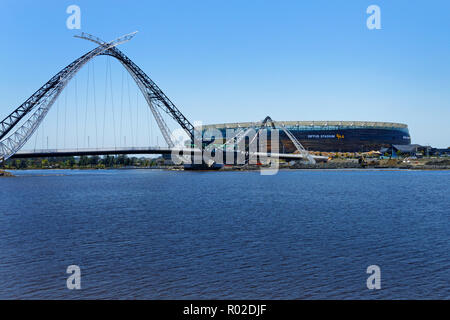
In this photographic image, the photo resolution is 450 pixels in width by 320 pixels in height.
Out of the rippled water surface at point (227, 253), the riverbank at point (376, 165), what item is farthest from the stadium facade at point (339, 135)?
the rippled water surface at point (227, 253)

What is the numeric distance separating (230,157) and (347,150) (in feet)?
234

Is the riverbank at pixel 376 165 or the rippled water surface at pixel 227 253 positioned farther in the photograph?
the riverbank at pixel 376 165

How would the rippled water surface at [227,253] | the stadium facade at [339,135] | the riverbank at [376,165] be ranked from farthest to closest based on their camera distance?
the stadium facade at [339,135]
the riverbank at [376,165]
the rippled water surface at [227,253]

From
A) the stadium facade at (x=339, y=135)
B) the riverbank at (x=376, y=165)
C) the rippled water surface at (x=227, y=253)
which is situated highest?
the stadium facade at (x=339, y=135)

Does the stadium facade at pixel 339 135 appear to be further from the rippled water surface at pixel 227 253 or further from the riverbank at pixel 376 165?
the rippled water surface at pixel 227 253

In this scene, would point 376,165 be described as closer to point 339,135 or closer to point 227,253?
point 339,135

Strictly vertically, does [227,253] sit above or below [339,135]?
below

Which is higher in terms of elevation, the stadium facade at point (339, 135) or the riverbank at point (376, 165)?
Answer: the stadium facade at point (339, 135)

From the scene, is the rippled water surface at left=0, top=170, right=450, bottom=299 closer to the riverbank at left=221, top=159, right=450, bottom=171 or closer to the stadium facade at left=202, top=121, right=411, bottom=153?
the riverbank at left=221, top=159, right=450, bottom=171

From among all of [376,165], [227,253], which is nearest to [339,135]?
[376,165]

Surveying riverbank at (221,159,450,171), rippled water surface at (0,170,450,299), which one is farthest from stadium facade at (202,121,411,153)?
rippled water surface at (0,170,450,299)

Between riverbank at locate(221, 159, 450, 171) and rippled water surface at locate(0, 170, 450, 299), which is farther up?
riverbank at locate(221, 159, 450, 171)

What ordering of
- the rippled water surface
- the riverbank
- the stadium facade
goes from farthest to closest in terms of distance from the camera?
the stadium facade < the riverbank < the rippled water surface
